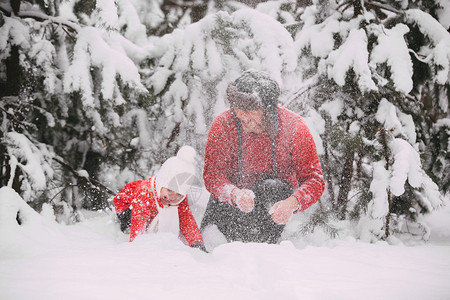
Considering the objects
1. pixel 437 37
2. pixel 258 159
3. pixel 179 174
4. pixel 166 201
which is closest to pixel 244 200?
pixel 258 159

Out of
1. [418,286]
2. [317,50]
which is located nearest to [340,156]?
[317,50]

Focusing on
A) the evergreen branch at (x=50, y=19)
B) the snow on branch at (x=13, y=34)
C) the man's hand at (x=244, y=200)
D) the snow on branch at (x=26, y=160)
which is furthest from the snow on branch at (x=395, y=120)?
the snow on branch at (x=13, y=34)

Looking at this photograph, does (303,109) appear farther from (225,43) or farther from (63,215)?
(63,215)

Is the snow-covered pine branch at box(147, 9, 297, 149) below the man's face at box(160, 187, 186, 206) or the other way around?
the other way around

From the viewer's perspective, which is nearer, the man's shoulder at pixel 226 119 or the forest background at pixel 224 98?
the man's shoulder at pixel 226 119

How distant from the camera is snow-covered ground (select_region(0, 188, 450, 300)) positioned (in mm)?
1186

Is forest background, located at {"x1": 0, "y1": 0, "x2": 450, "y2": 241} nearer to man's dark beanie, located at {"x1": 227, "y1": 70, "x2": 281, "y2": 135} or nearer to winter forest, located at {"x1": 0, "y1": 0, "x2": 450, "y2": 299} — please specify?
winter forest, located at {"x1": 0, "y1": 0, "x2": 450, "y2": 299}

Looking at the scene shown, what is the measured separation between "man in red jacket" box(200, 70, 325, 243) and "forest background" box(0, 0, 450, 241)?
609mm

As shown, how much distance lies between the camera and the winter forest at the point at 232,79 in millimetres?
2865

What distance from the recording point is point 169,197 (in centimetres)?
259

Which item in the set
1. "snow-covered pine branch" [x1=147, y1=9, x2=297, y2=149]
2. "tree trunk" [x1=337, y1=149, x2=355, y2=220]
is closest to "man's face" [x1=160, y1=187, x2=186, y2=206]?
"snow-covered pine branch" [x1=147, y1=9, x2=297, y2=149]

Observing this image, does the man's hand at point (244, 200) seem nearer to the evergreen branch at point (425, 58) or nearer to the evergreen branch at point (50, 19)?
Answer: the evergreen branch at point (50, 19)

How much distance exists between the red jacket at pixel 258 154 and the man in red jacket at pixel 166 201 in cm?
19

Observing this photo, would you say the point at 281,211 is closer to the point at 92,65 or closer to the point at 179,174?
the point at 179,174
